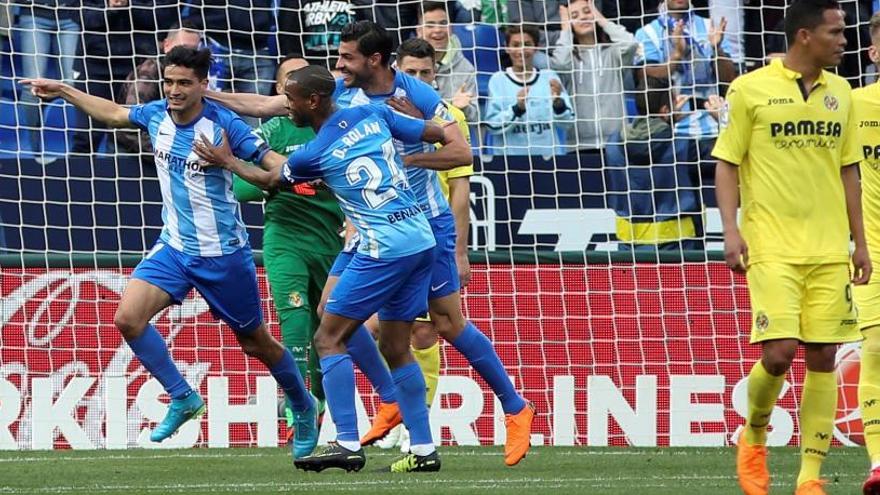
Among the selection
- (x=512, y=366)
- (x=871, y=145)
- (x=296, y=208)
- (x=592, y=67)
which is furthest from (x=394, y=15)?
(x=871, y=145)

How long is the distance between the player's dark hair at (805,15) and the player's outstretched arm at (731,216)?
618 mm

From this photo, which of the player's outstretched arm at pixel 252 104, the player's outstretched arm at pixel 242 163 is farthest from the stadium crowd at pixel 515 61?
the player's outstretched arm at pixel 242 163

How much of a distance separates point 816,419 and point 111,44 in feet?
24.2

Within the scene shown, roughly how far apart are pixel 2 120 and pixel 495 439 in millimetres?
4570

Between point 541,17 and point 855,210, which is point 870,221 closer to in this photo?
point 855,210

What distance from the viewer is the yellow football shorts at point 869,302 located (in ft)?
24.9

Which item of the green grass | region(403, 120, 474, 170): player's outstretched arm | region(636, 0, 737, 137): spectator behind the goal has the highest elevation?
region(636, 0, 737, 137): spectator behind the goal

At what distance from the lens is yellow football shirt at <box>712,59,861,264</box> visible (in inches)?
264

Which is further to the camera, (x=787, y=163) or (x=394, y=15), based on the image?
(x=394, y=15)

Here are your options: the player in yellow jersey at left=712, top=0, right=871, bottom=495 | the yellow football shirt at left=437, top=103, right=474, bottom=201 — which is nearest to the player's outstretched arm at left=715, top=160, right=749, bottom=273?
the player in yellow jersey at left=712, top=0, right=871, bottom=495

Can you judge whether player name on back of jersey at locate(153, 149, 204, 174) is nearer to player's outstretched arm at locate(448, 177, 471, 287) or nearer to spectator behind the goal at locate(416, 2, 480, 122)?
player's outstretched arm at locate(448, 177, 471, 287)

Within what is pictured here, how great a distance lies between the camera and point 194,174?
823cm

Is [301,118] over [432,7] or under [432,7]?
under

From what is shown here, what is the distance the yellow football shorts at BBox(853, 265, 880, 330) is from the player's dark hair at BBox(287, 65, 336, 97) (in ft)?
8.37
